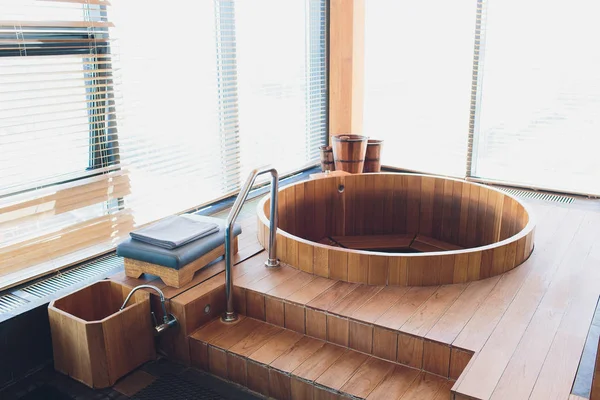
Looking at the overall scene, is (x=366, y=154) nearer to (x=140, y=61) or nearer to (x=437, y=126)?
(x=437, y=126)

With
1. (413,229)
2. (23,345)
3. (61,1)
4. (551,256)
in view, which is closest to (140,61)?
(61,1)

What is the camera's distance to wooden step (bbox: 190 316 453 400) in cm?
244

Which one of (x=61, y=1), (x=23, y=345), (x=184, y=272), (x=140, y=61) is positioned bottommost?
(x=23, y=345)

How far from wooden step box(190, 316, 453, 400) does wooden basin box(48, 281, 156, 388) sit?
0.25 meters

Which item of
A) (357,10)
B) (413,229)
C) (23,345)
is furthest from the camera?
(357,10)

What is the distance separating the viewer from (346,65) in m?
5.19

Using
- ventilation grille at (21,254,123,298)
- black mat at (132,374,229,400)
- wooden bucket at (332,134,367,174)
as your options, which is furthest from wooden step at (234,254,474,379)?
wooden bucket at (332,134,367,174)

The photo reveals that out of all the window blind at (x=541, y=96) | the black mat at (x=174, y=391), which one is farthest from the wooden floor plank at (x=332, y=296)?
the window blind at (x=541, y=96)

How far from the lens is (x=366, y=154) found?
183 inches

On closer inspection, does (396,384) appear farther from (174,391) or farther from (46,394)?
(46,394)

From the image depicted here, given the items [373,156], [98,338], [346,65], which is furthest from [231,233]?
[346,65]

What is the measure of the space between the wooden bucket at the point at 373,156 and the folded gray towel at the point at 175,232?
68.9 inches

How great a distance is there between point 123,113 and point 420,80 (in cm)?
265

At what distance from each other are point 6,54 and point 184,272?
1.28m
